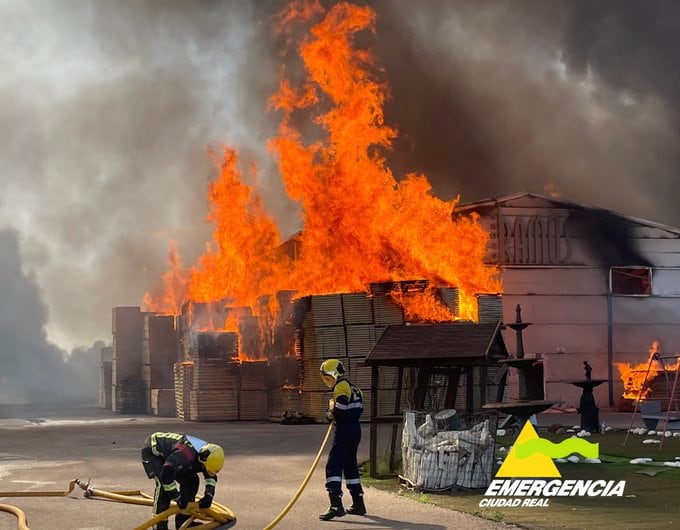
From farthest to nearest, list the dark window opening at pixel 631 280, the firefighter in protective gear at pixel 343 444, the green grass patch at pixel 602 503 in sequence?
the dark window opening at pixel 631 280 → the firefighter in protective gear at pixel 343 444 → the green grass patch at pixel 602 503

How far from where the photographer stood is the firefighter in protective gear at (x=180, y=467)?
9531mm

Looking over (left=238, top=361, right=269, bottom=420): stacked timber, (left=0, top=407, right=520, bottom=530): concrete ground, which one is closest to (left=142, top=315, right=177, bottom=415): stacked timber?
(left=238, top=361, right=269, bottom=420): stacked timber

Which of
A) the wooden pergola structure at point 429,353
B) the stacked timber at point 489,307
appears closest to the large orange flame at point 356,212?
the stacked timber at point 489,307

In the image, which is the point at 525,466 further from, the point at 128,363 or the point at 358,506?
the point at 128,363

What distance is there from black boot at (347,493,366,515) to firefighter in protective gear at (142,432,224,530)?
1.99 m

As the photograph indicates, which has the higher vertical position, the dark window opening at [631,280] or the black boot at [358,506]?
the dark window opening at [631,280]

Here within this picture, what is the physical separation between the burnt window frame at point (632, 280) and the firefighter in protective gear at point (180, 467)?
87.4 feet

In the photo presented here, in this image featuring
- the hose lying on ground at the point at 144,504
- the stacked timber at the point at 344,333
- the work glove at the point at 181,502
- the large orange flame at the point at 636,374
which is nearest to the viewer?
the hose lying on ground at the point at 144,504

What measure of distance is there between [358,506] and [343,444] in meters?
0.72

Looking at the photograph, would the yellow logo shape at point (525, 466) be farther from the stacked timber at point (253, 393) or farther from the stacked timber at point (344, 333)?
the stacked timber at point (253, 393)

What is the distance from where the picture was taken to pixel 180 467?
375 inches

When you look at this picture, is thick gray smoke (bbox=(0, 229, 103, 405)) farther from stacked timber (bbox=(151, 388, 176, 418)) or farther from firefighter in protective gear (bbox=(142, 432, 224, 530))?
firefighter in protective gear (bbox=(142, 432, 224, 530))

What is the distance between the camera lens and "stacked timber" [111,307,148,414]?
115ft

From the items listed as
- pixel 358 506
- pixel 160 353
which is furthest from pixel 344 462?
pixel 160 353
